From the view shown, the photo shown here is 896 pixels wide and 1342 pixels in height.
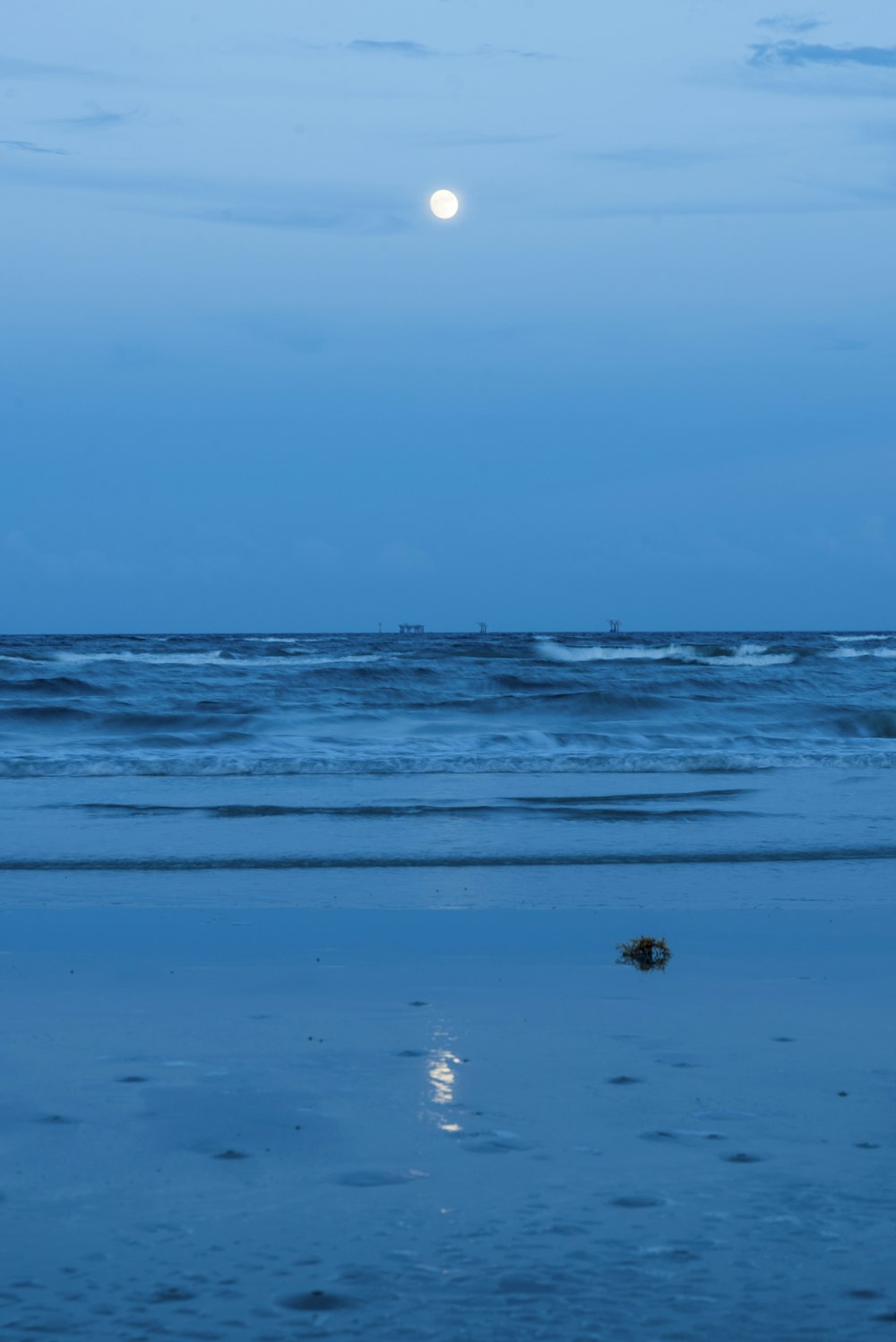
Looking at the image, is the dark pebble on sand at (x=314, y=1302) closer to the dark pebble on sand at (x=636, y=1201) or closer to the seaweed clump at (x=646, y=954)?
the dark pebble on sand at (x=636, y=1201)

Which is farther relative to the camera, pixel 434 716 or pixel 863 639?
pixel 863 639

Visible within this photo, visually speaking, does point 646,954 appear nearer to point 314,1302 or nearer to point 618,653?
point 314,1302

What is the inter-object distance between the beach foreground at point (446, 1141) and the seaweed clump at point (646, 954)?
0.34 feet

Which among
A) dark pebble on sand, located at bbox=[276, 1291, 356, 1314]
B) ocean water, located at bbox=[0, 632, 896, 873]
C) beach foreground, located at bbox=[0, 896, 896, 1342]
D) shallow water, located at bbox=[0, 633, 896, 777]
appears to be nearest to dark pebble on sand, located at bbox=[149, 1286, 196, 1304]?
beach foreground, located at bbox=[0, 896, 896, 1342]

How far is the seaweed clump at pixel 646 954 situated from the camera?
6.38 metres

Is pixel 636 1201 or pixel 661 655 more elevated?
pixel 661 655

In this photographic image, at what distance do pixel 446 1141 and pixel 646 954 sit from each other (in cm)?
272

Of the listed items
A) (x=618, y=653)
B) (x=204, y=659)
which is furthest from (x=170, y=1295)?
(x=618, y=653)

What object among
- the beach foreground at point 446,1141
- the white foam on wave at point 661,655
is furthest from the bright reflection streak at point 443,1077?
the white foam on wave at point 661,655

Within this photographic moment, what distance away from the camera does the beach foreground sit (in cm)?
292

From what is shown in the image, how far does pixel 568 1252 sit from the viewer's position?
3.16 metres

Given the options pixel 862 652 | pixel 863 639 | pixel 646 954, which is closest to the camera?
pixel 646 954

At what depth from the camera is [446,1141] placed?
393 centimetres

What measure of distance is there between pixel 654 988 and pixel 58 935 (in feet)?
10.5
